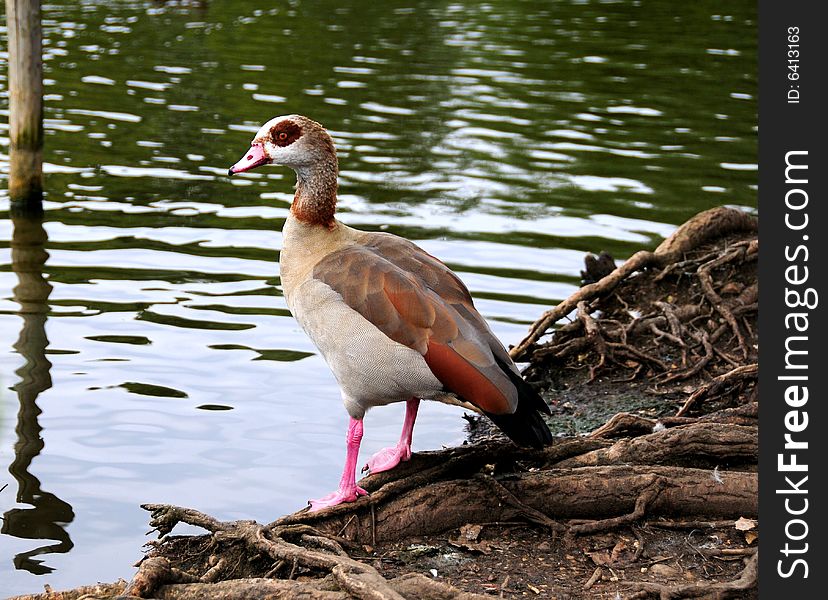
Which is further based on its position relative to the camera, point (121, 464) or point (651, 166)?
point (651, 166)

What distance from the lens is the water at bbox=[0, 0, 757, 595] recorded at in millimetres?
7516

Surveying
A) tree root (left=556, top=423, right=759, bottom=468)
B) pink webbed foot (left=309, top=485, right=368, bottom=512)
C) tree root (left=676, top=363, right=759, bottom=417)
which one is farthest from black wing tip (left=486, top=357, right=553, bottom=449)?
tree root (left=676, top=363, right=759, bottom=417)

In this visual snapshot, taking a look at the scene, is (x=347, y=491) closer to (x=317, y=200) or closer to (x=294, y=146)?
(x=317, y=200)

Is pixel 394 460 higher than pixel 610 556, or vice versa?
Answer: pixel 394 460

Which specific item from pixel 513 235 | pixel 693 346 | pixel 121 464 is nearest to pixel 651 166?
pixel 513 235

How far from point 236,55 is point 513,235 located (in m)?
13.0

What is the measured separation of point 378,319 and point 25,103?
8.10m

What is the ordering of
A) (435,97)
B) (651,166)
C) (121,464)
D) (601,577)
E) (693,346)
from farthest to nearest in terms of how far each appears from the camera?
1. (435,97)
2. (651,166)
3. (693,346)
4. (121,464)
5. (601,577)

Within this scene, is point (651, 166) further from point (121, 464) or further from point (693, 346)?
point (121, 464)

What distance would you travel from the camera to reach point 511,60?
24.6 meters

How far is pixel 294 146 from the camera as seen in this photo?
20.4 ft

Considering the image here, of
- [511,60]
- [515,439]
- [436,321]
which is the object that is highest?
[436,321]

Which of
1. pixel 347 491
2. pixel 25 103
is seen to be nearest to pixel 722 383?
pixel 347 491

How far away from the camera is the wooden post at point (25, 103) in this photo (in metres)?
11.9
